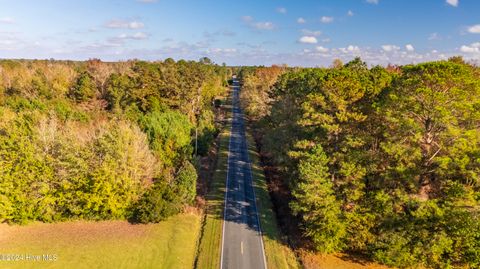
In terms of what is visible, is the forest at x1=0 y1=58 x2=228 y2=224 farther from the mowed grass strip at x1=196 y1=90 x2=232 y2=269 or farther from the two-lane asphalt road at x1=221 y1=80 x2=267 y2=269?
the two-lane asphalt road at x1=221 y1=80 x2=267 y2=269

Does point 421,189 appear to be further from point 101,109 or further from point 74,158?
point 101,109

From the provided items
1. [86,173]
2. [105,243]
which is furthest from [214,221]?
[86,173]

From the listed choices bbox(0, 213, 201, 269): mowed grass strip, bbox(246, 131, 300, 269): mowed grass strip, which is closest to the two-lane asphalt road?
bbox(246, 131, 300, 269): mowed grass strip

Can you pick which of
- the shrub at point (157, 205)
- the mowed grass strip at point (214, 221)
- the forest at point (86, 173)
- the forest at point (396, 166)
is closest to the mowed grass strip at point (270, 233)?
the forest at point (396, 166)

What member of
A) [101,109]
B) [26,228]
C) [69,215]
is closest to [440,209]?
[69,215]

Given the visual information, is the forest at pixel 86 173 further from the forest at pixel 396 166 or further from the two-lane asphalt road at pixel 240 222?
the forest at pixel 396 166

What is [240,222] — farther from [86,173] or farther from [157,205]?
[86,173]
